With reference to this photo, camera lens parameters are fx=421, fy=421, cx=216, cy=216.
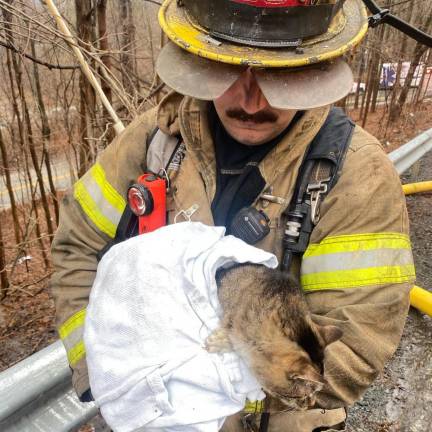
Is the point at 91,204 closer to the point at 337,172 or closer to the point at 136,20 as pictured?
the point at 337,172

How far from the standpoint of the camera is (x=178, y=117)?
1.76 m

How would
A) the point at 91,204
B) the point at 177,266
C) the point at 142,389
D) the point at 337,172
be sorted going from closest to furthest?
the point at 142,389 → the point at 177,266 → the point at 337,172 → the point at 91,204

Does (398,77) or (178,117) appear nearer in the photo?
(178,117)

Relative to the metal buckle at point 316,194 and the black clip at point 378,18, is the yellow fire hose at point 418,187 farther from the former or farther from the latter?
the metal buckle at point 316,194

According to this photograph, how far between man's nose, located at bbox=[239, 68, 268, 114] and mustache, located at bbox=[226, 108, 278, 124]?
2cm

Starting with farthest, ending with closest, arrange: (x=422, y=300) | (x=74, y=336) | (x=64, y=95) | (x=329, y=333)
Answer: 1. (x=64, y=95)
2. (x=422, y=300)
3. (x=74, y=336)
4. (x=329, y=333)

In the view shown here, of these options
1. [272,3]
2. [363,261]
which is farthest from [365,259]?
[272,3]

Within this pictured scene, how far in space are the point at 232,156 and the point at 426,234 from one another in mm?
3717

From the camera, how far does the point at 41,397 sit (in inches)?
68.2

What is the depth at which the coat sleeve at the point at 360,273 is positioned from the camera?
1401 millimetres

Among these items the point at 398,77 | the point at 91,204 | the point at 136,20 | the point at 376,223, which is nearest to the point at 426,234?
the point at 376,223

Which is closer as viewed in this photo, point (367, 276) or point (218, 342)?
point (218, 342)

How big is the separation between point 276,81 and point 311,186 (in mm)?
Answer: 391

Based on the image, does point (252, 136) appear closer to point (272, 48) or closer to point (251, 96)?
point (251, 96)
